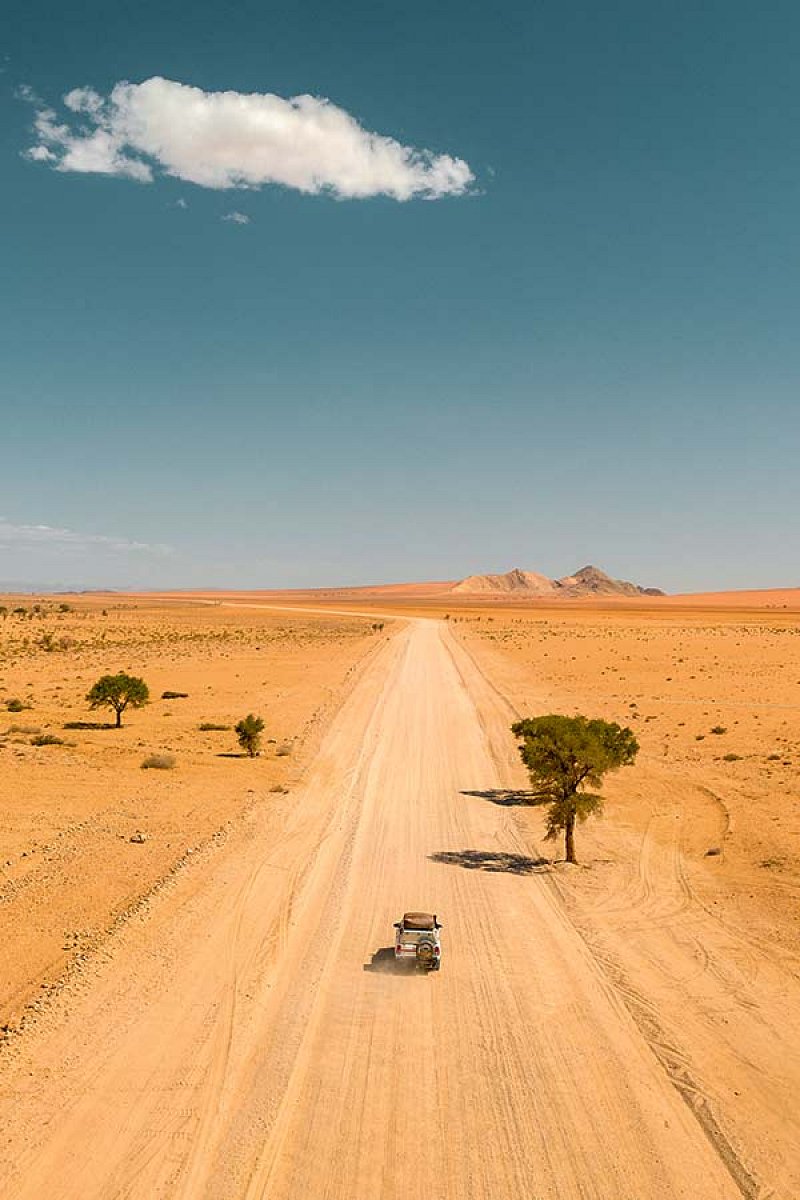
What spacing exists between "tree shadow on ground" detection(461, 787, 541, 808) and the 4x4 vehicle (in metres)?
13.1

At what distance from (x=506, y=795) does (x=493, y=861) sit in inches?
301

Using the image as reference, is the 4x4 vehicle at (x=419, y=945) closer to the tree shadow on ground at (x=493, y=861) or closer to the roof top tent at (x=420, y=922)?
the roof top tent at (x=420, y=922)

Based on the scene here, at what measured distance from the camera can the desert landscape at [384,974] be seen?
460 inches

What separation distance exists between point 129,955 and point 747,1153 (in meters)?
13.3

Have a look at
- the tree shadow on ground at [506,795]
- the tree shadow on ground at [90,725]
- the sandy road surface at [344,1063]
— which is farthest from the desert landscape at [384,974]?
the tree shadow on ground at [90,725]

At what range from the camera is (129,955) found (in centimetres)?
1738

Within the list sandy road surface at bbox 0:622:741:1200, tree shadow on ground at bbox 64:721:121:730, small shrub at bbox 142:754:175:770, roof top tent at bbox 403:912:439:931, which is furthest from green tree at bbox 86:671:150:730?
roof top tent at bbox 403:912:439:931

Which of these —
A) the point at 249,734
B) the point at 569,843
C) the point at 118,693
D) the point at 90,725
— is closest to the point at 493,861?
the point at 569,843

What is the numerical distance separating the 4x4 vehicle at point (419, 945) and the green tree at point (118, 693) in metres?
29.6

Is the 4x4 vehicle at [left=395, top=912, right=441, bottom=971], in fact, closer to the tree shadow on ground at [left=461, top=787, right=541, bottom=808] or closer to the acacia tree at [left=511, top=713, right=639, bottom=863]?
the acacia tree at [left=511, top=713, right=639, bottom=863]

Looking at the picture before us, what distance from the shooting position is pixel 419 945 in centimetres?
1659

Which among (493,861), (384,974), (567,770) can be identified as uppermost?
(567,770)

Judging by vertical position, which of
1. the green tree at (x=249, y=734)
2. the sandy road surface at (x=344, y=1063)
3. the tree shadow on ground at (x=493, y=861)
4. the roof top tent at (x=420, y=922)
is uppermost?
the green tree at (x=249, y=734)

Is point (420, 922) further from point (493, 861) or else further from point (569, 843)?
point (569, 843)
